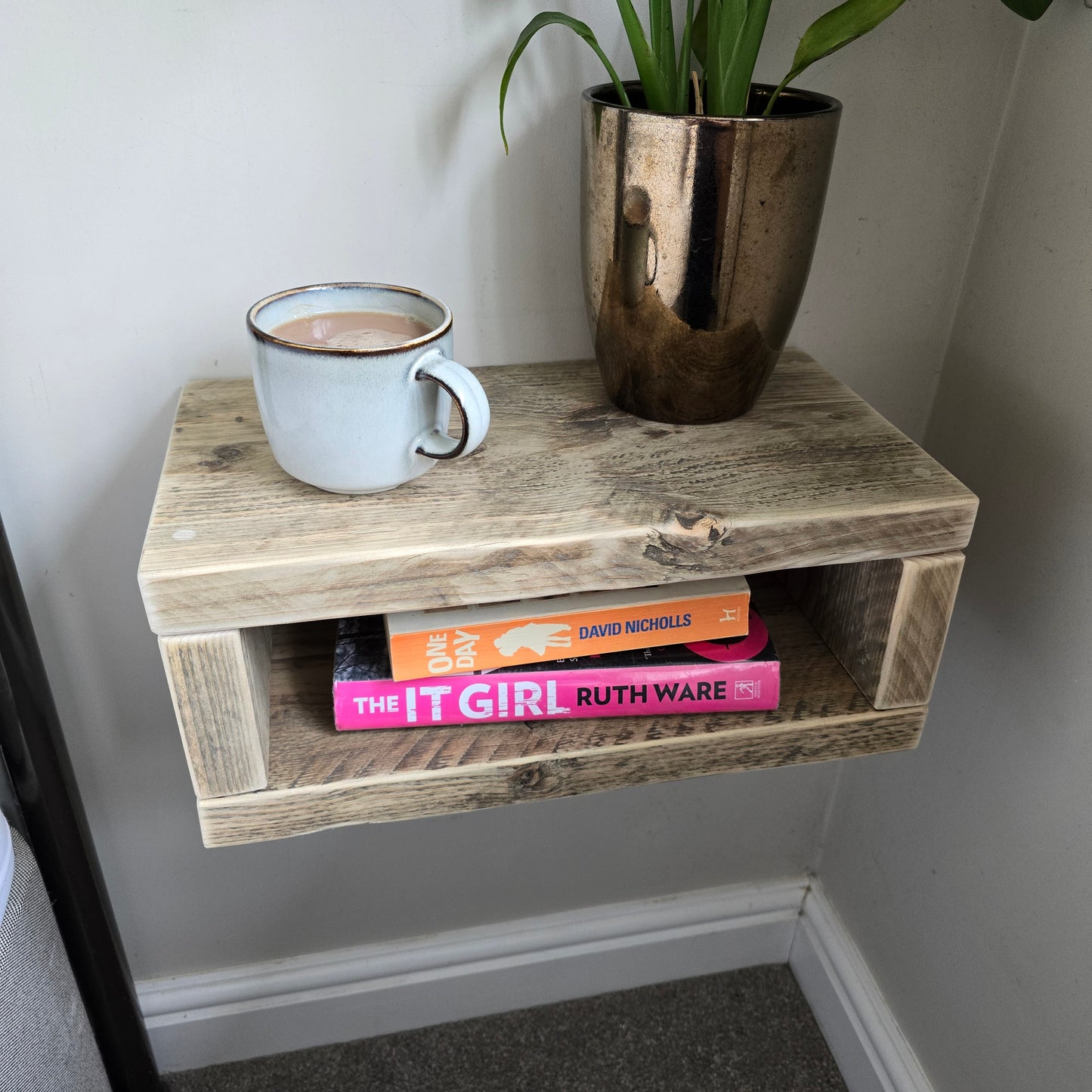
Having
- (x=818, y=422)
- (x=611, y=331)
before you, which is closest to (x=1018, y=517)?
(x=818, y=422)

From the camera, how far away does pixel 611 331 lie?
0.60 m

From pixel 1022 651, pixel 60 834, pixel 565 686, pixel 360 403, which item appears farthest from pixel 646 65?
pixel 60 834

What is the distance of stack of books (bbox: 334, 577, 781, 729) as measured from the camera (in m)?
0.57

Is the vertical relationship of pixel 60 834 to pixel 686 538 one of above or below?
below

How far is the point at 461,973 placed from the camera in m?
1.05

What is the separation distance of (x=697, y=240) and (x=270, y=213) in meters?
0.29

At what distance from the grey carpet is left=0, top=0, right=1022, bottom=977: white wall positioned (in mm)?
383

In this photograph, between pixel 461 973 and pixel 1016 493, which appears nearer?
pixel 1016 493

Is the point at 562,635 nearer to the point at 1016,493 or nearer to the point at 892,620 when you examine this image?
the point at 892,620

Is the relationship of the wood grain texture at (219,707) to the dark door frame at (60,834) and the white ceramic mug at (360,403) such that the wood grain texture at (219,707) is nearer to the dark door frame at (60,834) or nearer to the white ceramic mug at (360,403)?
the white ceramic mug at (360,403)

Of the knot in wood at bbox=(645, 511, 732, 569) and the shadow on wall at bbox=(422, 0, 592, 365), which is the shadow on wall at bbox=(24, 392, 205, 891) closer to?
the shadow on wall at bbox=(422, 0, 592, 365)

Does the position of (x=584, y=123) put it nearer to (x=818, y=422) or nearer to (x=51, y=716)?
(x=818, y=422)

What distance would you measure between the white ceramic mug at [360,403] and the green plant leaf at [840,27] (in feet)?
0.80

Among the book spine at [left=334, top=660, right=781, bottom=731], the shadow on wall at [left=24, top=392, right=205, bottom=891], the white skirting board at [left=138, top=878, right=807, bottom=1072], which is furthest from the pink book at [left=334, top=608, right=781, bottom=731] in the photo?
the white skirting board at [left=138, top=878, right=807, bottom=1072]
